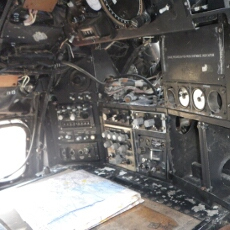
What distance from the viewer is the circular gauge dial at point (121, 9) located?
1661 millimetres

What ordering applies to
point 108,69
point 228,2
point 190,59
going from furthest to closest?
point 108,69 < point 190,59 < point 228,2

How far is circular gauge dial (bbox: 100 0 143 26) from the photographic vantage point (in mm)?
1661

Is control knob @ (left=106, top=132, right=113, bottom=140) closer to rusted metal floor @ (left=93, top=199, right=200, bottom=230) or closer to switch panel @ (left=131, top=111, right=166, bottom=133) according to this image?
switch panel @ (left=131, top=111, right=166, bottom=133)

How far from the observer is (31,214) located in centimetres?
171

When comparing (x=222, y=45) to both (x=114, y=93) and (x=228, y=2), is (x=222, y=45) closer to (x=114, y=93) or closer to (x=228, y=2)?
(x=228, y=2)

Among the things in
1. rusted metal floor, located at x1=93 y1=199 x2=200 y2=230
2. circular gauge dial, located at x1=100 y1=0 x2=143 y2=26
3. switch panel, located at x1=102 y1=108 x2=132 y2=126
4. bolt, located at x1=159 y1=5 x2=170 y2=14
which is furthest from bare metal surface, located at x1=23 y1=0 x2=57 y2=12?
rusted metal floor, located at x1=93 y1=199 x2=200 y2=230

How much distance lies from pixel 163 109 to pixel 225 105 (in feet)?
1.75

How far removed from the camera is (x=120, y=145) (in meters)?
2.32

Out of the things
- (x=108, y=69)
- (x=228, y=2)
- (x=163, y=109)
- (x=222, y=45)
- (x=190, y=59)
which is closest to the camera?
(x=228, y=2)

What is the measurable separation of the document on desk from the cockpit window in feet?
1.44

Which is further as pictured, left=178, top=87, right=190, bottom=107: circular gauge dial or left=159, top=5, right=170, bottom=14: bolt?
left=178, top=87, right=190, bottom=107: circular gauge dial

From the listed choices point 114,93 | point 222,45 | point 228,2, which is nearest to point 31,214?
point 114,93

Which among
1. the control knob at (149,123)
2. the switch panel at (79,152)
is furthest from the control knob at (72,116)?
the control knob at (149,123)

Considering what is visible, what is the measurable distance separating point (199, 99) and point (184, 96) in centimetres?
13
